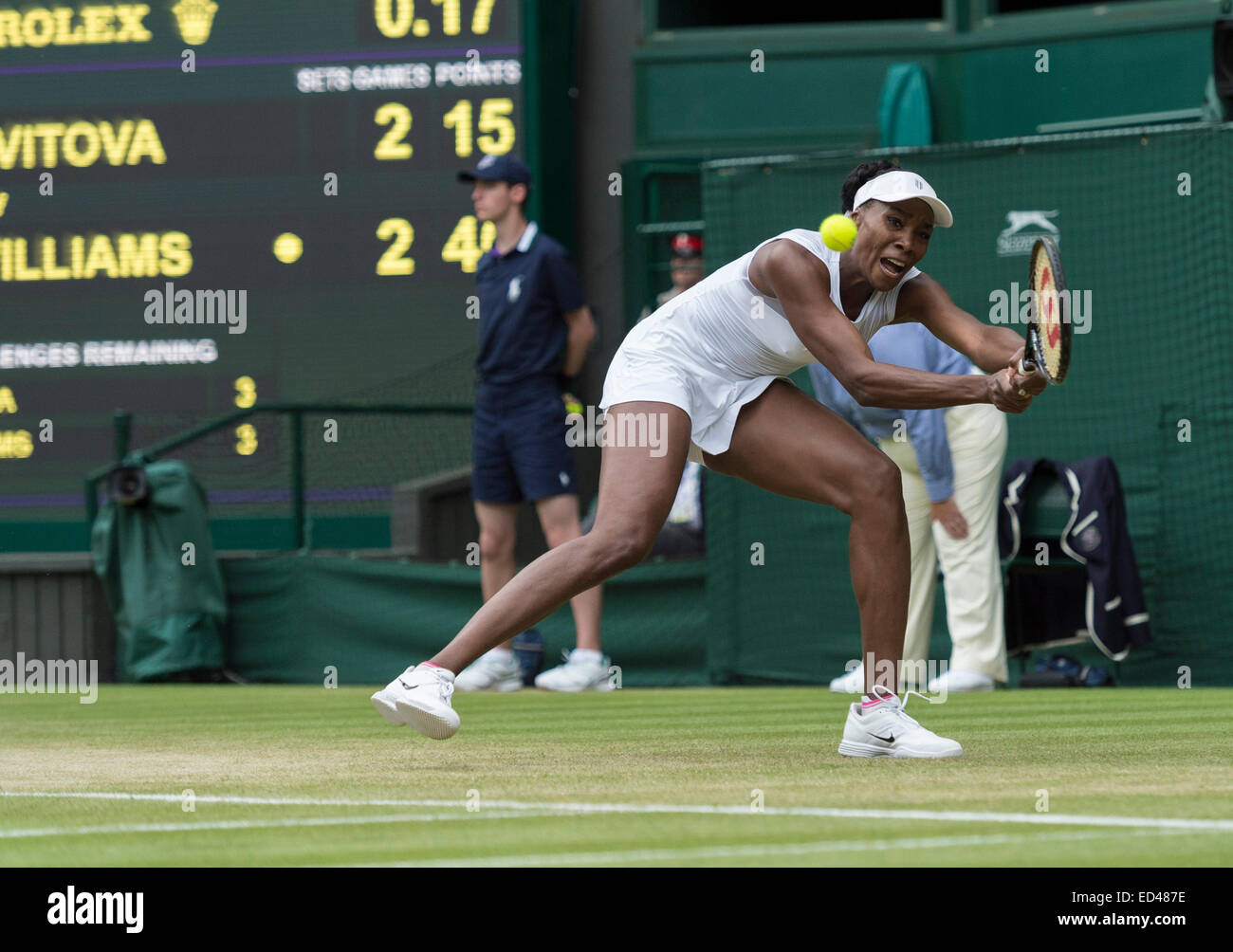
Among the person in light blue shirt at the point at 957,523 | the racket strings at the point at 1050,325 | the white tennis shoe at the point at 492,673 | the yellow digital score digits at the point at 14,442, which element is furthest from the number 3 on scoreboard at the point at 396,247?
the racket strings at the point at 1050,325

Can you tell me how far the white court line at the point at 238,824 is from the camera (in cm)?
378

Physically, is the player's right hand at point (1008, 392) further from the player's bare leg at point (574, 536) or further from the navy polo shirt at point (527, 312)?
the navy polo shirt at point (527, 312)

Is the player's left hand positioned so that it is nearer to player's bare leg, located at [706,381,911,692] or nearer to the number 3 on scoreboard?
player's bare leg, located at [706,381,911,692]

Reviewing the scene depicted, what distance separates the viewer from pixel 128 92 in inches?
448

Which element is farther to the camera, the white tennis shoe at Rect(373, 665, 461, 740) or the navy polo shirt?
the navy polo shirt

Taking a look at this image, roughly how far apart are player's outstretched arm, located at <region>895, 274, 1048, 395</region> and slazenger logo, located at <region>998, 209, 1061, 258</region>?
440 centimetres

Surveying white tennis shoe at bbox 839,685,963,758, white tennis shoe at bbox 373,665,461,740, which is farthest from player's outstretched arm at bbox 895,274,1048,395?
white tennis shoe at bbox 373,665,461,740

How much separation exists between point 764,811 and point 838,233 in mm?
1815

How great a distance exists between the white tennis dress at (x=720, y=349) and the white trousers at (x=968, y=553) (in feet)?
11.0

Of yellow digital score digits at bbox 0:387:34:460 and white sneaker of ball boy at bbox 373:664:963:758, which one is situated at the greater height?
yellow digital score digits at bbox 0:387:34:460

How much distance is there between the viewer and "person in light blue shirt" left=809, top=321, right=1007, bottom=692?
28.0ft

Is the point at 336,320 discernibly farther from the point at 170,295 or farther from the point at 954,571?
the point at 954,571

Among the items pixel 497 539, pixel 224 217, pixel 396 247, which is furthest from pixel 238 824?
pixel 224 217
